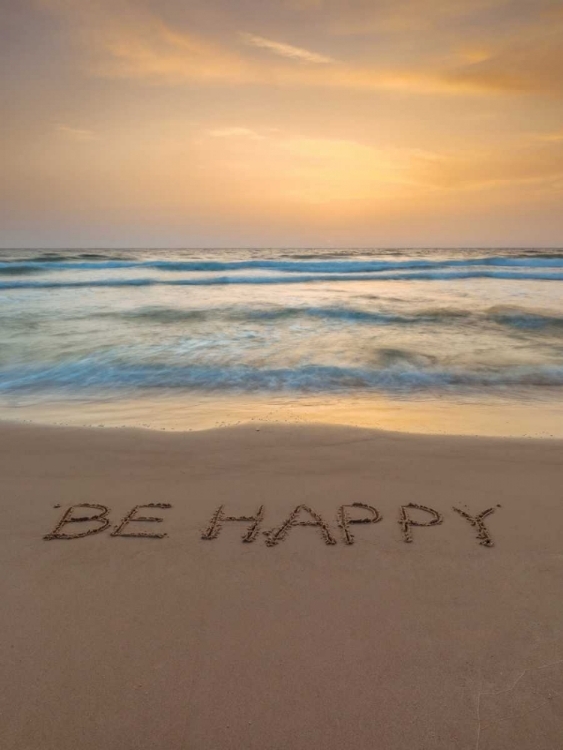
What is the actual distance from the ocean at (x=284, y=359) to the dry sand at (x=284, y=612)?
1269 mm

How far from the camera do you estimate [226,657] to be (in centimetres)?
172

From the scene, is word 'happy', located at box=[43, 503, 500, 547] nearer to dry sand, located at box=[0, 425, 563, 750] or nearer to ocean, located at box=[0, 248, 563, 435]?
dry sand, located at box=[0, 425, 563, 750]

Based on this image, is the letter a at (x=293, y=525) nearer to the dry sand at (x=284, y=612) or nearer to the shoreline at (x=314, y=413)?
the dry sand at (x=284, y=612)

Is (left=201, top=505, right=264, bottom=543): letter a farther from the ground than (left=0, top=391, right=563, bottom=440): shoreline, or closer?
farther from the ground

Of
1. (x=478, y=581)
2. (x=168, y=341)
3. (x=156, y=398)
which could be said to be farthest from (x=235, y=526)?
(x=168, y=341)

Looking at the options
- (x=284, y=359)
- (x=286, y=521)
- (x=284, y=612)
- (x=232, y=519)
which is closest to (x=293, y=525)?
(x=286, y=521)

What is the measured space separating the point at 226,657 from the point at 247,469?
1526 mm

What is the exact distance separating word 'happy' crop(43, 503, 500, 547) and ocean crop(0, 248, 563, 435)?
147 centimetres

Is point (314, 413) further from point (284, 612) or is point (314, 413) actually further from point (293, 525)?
point (284, 612)

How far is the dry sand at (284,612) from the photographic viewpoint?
4.95 feet

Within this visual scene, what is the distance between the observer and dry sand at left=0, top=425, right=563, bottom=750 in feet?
4.95

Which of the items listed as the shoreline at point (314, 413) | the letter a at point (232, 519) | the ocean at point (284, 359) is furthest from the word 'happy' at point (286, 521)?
the ocean at point (284, 359)

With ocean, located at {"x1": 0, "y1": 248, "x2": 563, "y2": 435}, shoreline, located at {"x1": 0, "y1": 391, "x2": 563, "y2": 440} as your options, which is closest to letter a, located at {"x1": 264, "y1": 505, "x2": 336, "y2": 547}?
shoreline, located at {"x1": 0, "y1": 391, "x2": 563, "y2": 440}

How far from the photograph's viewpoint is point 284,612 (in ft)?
6.35
